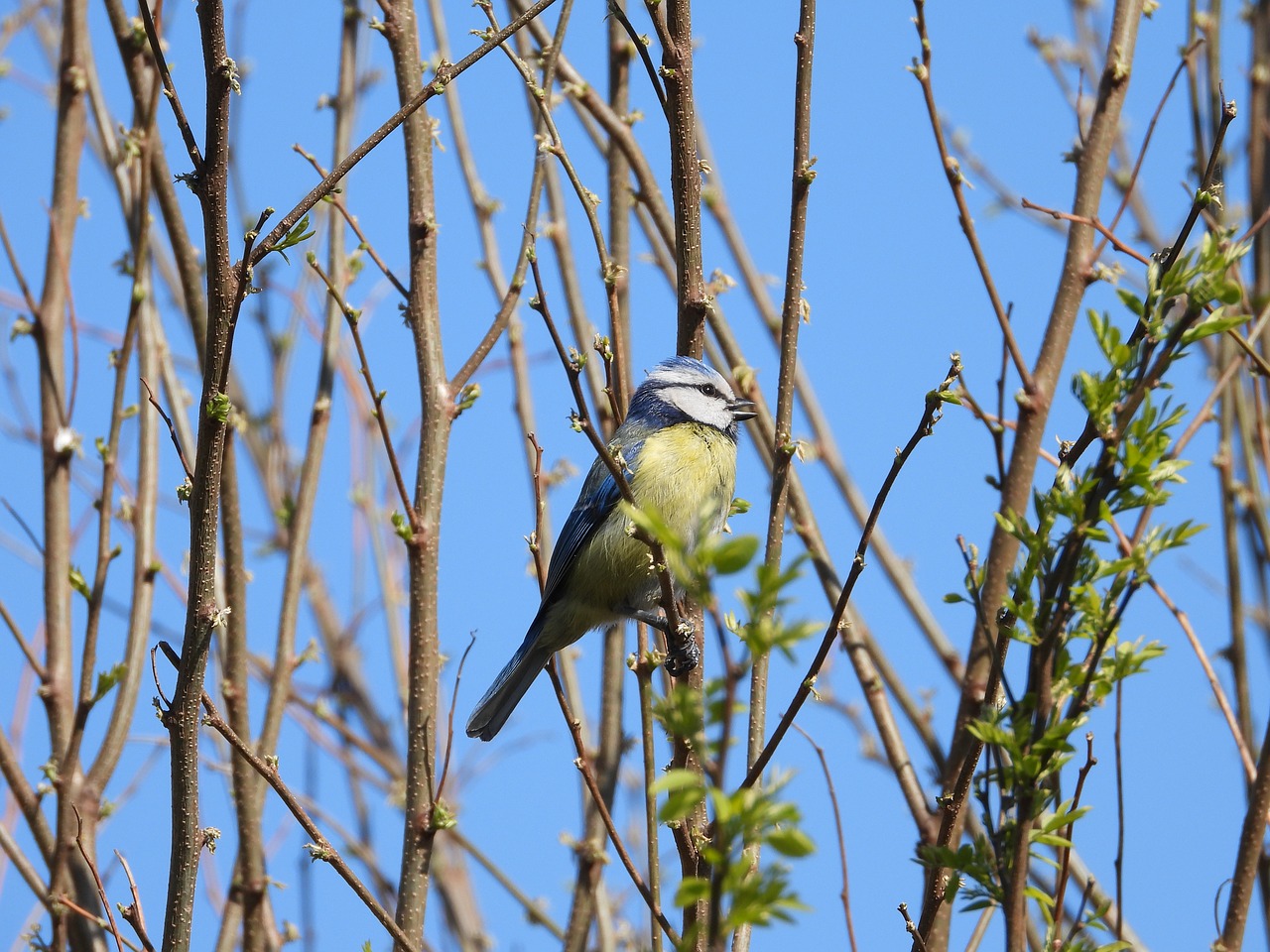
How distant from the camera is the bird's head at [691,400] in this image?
4.08 m

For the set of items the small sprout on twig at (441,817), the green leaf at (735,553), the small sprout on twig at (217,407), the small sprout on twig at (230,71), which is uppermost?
the small sprout on twig at (230,71)

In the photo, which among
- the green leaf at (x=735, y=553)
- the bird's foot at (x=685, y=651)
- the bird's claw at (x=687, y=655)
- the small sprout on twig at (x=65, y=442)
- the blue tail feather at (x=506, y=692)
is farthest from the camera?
the blue tail feather at (x=506, y=692)

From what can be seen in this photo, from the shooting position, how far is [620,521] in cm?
407

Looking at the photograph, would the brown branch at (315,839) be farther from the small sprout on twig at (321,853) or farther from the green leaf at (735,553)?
the green leaf at (735,553)

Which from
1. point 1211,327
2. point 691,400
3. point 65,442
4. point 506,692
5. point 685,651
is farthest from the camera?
point 691,400

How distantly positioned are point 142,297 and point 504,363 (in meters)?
1.77

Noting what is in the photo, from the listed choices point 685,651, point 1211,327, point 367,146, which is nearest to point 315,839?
point 685,651

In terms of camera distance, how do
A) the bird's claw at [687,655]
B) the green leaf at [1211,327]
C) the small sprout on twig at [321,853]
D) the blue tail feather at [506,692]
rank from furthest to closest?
the blue tail feather at [506,692] < the bird's claw at [687,655] < the small sprout on twig at [321,853] < the green leaf at [1211,327]

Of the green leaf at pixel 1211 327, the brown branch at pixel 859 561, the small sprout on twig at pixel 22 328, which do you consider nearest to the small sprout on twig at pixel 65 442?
the small sprout on twig at pixel 22 328

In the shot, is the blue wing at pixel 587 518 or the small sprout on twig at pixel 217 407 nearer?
the small sprout on twig at pixel 217 407

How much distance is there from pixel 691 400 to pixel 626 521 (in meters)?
0.57

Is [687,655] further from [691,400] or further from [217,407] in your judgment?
[691,400]

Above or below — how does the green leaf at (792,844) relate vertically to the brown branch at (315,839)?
below

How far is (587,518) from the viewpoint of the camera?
4.20m
